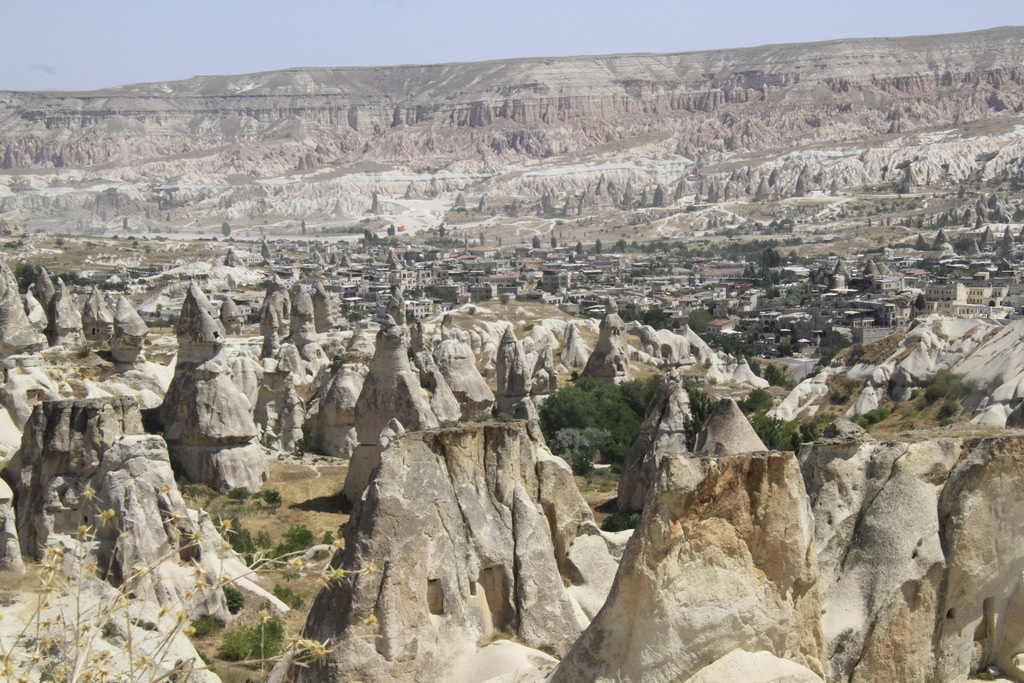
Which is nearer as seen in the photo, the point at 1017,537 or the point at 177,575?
the point at 1017,537

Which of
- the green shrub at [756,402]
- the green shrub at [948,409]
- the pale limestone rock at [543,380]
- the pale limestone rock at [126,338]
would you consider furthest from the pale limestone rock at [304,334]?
the green shrub at [948,409]

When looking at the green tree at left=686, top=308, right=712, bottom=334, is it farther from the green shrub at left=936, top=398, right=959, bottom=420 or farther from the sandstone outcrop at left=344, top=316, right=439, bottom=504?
the sandstone outcrop at left=344, top=316, right=439, bottom=504

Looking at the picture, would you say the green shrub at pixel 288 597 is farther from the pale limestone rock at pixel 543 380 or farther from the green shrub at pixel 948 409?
the pale limestone rock at pixel 543 380

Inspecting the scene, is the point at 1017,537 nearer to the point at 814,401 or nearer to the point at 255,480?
the point at 255,480

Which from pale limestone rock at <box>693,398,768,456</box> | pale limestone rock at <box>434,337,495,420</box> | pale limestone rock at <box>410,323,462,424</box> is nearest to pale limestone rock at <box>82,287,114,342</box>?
pale limestone rock at <box>434,337,495,420</box>

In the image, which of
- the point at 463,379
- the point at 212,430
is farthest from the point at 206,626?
the point at 463,379

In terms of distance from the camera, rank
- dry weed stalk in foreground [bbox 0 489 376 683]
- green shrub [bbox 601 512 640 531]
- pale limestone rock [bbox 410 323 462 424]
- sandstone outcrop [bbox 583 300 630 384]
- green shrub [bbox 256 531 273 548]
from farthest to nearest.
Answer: sandstone outcrop [bbox 583 300 630 384] < pale limestone rock [bbox 410 323 462 424] < green shrub [bbox 601 512 640 531] < green shrub [bbox 256 531 273 548] < dry weed stalk in foreground [bbox 0 489 376 683]

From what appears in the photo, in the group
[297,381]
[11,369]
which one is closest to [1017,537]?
[11,369]
